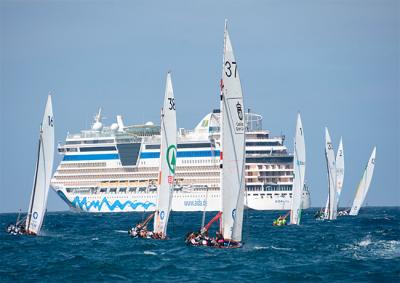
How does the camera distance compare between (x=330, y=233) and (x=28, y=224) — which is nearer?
(x=28, y=224)

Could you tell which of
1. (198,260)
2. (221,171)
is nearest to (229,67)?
(221,171)

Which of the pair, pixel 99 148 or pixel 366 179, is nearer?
pixel 366 179

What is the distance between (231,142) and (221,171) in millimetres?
1392

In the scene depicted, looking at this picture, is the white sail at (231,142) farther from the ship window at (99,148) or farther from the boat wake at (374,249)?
the ship window at (99,148)

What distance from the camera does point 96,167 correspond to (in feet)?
406

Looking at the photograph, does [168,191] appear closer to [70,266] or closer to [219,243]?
[219,243]

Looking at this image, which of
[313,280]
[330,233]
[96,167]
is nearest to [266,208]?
[96,167]

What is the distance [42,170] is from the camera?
183 feet

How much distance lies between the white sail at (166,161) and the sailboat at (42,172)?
22.9ft

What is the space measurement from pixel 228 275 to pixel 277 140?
8523 centimetres

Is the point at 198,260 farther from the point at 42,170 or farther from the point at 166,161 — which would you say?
the point at 42,170

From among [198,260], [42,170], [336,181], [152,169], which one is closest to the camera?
[198,260]

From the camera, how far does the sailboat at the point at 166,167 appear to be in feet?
173

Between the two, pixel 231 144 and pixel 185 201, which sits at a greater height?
pixel 231 144
